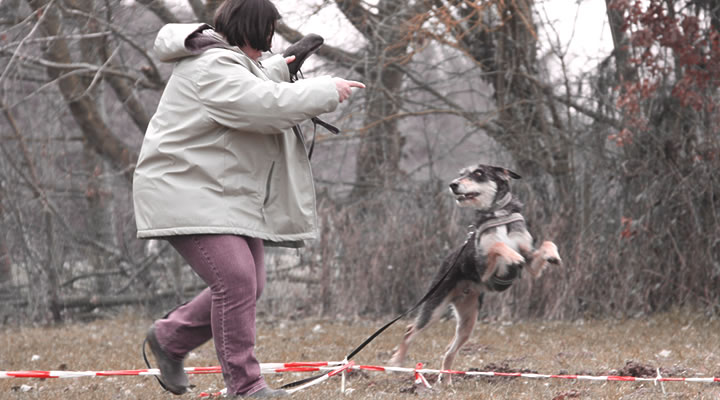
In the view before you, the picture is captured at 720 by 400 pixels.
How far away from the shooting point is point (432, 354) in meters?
7.48

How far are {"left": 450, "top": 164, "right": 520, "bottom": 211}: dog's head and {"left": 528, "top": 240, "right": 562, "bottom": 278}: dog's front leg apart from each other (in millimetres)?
413

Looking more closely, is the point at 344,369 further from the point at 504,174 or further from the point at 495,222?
the point at 504,174

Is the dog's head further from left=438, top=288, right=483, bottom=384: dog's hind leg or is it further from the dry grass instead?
the dry grass

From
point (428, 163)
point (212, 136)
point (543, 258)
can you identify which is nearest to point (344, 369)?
point (543, 258)

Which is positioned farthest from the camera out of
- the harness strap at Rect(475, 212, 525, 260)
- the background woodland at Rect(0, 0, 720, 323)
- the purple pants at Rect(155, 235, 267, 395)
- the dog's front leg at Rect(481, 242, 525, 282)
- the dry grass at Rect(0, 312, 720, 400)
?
the background woodland at Rect(0, 0, 720, 323)

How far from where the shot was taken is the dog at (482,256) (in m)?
5.02

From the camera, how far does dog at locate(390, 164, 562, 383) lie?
5.02 meters

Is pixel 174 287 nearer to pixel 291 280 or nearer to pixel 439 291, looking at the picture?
pixel 291 280

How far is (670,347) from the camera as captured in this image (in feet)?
24.9

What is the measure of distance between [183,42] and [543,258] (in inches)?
95.0

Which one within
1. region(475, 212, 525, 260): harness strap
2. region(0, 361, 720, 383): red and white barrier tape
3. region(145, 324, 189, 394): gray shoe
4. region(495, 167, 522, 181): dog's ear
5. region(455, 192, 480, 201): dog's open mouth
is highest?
region(495, 167, 522, 181): dog's ear

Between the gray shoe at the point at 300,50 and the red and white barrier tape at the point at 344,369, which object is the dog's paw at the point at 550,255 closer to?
the red and white barrier tape at the point at 344,369

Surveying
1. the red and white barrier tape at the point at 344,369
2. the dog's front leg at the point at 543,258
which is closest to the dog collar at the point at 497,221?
the dog's front leg at the point at 543,258

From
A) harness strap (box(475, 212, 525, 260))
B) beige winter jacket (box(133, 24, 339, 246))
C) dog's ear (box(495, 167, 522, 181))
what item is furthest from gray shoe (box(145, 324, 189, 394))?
dog's ear (box(495, 167, 522, 181))
